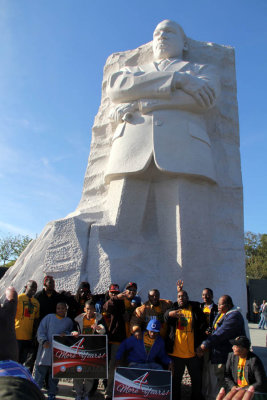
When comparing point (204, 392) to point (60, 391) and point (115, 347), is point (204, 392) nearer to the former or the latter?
point (115, 347)

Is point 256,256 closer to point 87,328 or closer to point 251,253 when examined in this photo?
Answer: point 251,253

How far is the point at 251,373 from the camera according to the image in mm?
2686

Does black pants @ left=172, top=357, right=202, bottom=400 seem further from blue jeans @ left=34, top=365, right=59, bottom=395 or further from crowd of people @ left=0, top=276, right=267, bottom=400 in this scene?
blue jeans @ left=34, top=365, right=59, bottom=395

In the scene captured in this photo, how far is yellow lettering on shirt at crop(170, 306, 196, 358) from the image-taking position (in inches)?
132

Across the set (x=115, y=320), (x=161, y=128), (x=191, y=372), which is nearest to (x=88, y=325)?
(x=115, y=320)

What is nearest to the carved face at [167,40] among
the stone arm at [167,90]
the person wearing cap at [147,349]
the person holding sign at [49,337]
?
the stone arm at [167,90]

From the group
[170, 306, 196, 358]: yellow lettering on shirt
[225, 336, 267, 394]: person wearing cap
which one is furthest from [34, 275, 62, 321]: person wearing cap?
[225, 336, 267, 394]: person wearing cap

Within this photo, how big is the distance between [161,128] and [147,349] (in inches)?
127

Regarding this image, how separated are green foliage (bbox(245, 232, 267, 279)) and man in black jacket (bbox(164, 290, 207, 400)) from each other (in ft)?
75.9

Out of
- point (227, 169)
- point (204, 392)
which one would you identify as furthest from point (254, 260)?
point (204, 392)

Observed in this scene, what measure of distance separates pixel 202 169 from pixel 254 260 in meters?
23.3

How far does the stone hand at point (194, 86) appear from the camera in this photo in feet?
18.0

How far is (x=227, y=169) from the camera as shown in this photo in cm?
607

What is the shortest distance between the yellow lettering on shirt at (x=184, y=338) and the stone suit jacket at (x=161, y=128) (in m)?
2.33
